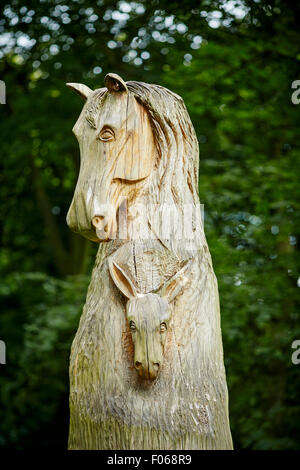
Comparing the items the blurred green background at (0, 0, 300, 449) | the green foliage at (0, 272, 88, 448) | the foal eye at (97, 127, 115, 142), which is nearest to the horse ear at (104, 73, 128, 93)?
the foal eye at (97, 127, 115, 142)

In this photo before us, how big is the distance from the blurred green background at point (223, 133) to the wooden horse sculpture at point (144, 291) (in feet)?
11.6

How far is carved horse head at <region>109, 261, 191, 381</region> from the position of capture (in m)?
2.80

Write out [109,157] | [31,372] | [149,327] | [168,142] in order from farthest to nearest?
[31,372]
[168,142]
[109,157]
[149,327]

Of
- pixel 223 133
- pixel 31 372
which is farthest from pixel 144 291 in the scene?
pixel 31 372

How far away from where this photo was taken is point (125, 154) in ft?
10.2

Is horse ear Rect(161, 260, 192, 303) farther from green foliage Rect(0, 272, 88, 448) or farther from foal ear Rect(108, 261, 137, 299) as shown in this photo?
green foliage Rect(0, 272, 88, 448)

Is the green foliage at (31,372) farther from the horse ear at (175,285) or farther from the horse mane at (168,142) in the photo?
the horse ear at (175,285)

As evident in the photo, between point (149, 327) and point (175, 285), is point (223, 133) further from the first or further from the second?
point (149, 327)

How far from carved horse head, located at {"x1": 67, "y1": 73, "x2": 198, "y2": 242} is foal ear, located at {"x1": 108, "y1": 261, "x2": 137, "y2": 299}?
162mm

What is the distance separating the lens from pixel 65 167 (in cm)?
1154

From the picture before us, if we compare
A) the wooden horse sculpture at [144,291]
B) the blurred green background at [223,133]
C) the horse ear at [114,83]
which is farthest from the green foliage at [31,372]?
the horse ear at [114,83]

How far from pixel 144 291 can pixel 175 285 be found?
6.0 inches

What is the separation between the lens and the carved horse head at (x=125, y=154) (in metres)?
3.07

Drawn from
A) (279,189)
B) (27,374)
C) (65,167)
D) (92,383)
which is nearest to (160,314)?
(92,383)
